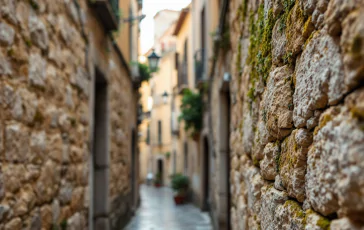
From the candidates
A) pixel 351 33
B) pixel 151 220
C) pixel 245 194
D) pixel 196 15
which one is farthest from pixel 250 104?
pixel 196 15

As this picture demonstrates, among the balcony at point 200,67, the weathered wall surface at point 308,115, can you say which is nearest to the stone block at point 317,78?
the weathered wall surface at point 308,115

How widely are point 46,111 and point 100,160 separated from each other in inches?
121

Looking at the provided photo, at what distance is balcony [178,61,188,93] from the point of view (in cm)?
1597

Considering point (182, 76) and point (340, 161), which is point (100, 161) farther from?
point (182, 76)

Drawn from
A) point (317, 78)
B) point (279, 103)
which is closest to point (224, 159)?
point (279, 103)

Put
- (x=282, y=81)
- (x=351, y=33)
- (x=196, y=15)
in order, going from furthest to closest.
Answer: (x=196, y=15) → (x=282, y=81) → (x=351, y=33)

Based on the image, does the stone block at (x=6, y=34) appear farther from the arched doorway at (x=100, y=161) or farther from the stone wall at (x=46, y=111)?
the arched doorway at (x=100, y=161)

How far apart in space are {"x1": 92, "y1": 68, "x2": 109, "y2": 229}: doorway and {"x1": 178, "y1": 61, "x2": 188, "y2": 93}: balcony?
911cm

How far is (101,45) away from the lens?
6176mm

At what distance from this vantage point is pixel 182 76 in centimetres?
1645

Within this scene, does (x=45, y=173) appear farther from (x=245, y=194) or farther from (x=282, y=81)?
(x=282, y=81)

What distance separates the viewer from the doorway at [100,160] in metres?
6.50

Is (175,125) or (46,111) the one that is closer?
(46,111)

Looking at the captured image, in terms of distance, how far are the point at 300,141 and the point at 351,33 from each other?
63 centimetres
